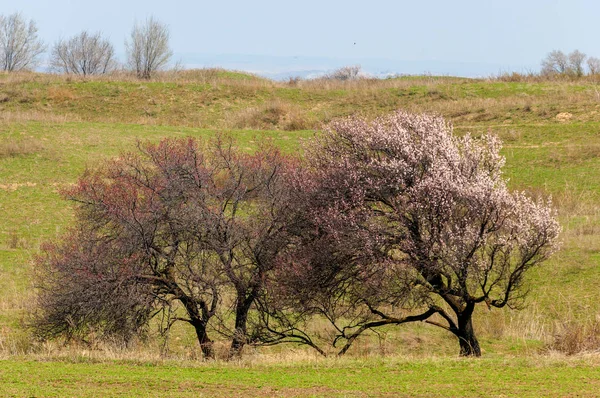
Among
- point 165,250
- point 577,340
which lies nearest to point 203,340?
point 165,250

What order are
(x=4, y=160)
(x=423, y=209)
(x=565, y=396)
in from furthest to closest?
(x=4, y=160), (x=423, y=209), (x=565, y=396)

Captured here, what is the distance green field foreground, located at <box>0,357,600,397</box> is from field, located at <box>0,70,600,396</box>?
0.04 m

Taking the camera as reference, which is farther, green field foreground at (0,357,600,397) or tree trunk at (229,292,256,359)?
tree trunk at (229,292,256,359)

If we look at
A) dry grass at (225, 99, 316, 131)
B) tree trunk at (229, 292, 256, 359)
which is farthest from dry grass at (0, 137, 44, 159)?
tree trunk at (229, 292, 256, 359)

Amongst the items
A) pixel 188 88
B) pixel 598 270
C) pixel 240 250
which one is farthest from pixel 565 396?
pixel 188 88

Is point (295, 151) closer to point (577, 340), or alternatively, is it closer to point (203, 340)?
point (203, 340)

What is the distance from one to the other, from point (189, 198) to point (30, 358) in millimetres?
5912

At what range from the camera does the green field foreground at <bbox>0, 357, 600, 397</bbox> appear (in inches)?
557

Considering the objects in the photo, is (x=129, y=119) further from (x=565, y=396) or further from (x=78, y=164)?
(x=565, y=396)

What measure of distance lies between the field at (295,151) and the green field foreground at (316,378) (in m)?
0.04

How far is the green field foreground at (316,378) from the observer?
1414cm

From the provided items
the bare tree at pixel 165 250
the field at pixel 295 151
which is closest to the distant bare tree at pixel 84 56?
the field at pixel 295 151

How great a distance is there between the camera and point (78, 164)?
42.3m

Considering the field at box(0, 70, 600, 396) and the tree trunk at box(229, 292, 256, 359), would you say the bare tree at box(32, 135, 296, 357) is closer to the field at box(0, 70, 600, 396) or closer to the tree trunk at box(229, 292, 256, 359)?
the tree trunk at box(229, 292, 256, 359)
